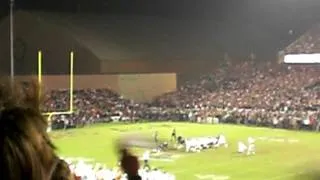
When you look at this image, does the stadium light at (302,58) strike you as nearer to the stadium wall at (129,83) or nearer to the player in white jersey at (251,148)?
the stadium wall at (129,83)

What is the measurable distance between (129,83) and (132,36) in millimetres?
2768

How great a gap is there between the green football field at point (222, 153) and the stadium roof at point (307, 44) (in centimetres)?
905

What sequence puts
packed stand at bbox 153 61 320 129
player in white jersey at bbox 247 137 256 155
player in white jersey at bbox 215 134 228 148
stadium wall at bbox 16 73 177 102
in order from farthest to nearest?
stadium wall at bbox 16 73 177 102
packed stand at bbox 153 61 320 129
player in white jersey at bbox 215 134 228 148
player in white jersey at bbox 247 137 256 155

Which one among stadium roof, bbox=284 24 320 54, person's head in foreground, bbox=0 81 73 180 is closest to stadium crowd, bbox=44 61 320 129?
stadium roof, bbox=284 24 320 54

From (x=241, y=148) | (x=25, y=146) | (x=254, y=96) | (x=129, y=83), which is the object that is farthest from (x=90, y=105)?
(x=25, y=146)

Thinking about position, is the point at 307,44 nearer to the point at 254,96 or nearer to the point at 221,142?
the point at 254,96

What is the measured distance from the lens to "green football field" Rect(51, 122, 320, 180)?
12375mm

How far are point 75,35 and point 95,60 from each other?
1.55m

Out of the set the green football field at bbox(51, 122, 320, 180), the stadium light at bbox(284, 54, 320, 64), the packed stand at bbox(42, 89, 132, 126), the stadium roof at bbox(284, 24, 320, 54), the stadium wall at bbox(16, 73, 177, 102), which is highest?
the stadium roof at bbox(284, 24, 320, 54)

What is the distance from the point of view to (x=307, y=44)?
29.0 metres

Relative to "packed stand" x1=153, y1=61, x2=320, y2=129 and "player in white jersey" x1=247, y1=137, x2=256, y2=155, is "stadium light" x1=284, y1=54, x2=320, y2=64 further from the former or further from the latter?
"player in white jersey" x1=247, y1=137, x2=256, y2=155

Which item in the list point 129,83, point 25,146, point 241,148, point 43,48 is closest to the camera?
point 25,146

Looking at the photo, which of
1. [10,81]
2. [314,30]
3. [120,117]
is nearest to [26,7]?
[120,117]

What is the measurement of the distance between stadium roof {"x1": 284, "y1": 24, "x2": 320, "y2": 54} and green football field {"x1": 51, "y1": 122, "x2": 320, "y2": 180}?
905cm
